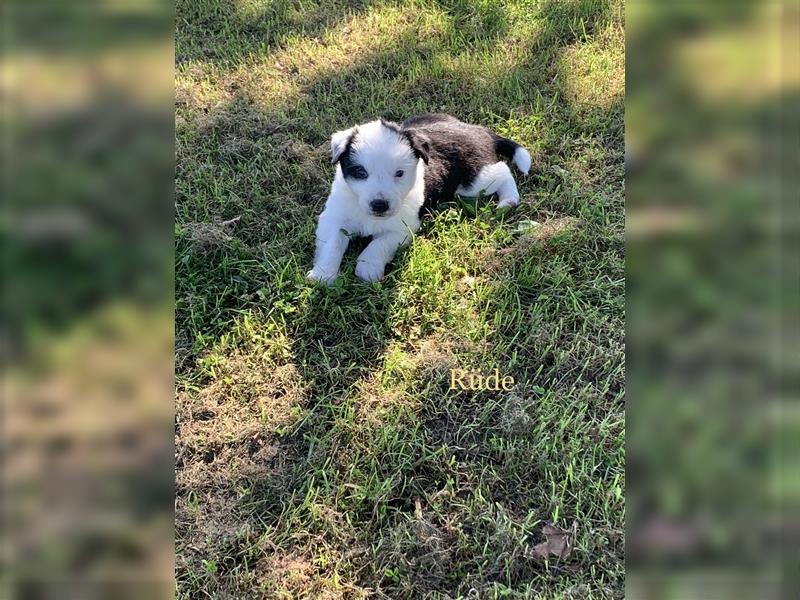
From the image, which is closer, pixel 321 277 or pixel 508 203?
pixel 321 277

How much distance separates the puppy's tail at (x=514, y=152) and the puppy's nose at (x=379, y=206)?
3.71ft

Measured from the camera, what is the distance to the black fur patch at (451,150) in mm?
3801

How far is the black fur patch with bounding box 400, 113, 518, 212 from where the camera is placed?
3.80 metres

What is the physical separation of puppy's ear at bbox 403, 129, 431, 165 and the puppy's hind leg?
45 centimetres

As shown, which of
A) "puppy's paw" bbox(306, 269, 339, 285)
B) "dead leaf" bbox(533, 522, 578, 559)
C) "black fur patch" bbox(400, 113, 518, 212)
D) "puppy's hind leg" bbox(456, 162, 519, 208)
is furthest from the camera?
"puppy's hind leg" bbox(456, 162, 519, 208)

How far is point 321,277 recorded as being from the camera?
344 cm

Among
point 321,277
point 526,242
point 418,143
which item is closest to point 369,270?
point 321,277

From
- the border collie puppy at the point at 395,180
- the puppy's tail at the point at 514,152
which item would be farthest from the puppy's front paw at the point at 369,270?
the puppy's tail at the point at 514,152

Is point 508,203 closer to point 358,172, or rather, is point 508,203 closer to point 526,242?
point 526,242

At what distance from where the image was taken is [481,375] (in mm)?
3002
